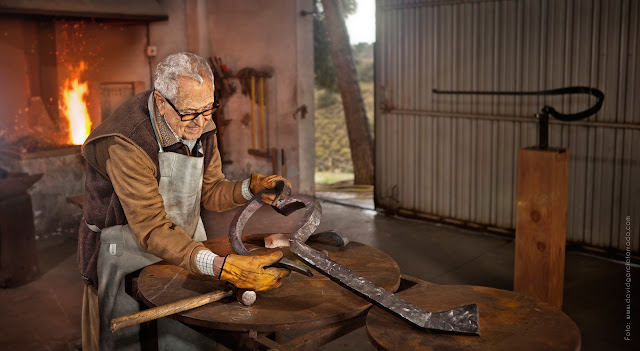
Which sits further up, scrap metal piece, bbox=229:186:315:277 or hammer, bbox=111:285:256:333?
scrap metal piece, bbox=229:186:315:277

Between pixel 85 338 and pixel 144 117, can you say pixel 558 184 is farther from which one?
pixel 85 338

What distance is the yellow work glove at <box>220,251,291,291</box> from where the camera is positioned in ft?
8.87

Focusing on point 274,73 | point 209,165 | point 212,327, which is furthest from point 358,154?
point 212,327

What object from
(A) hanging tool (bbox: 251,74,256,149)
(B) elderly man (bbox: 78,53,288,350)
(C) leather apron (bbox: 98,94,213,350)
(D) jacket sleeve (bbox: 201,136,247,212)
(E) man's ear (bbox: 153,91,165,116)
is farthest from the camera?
(A) hanging tool (bbox: 251,74,256,149)

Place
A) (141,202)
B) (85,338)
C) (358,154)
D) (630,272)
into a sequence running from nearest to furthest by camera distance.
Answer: (141,202) → (85,338) → (630,272) → (358,154)

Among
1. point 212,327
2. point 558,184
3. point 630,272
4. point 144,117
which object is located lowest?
point 630,272

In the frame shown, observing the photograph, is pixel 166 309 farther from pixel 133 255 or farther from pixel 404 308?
pixel 404 308

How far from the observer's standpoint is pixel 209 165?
11.7ft

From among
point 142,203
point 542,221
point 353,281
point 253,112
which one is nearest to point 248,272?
point 353,281

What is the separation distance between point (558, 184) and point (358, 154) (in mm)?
7835

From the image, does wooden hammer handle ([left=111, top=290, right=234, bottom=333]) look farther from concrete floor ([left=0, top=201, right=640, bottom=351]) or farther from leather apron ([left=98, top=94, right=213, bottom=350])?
concrete floor ([left=0, top=201, right=640, bottom=351])

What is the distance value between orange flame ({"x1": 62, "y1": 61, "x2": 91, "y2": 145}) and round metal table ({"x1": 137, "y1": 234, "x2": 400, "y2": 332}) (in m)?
5.23

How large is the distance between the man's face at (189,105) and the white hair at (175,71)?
0.02 m

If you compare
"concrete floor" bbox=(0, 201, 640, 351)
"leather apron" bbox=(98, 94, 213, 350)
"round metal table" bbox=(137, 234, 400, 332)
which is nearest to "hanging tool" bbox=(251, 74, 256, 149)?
"concrete floor" bbox=(0, 201, 640, 351)
